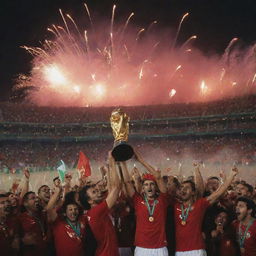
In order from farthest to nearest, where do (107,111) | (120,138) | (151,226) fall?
1. (107,111)
2. (151,226)
3. (120,138)

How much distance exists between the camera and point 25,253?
5.17 metres

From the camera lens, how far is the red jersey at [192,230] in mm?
5270

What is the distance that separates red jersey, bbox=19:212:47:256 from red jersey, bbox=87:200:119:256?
0.80 meters

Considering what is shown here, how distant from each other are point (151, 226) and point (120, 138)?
51.0 inches

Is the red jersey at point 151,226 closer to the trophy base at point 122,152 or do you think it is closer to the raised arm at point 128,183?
the raised arm at point 128,183

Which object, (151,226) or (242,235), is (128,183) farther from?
(242,235)

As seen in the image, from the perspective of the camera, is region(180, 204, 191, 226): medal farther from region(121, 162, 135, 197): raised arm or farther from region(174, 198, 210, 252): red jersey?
region(121, 162, 135, 197): raised arm

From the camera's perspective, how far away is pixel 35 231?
5297 mm

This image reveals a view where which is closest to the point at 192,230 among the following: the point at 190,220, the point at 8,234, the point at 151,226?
the point at 190,220

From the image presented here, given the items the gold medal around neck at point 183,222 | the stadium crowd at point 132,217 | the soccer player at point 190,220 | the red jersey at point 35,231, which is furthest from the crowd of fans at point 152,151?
the red jersey at point 35,231

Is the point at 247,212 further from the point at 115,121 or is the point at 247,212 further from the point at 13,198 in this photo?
the point at 13,198

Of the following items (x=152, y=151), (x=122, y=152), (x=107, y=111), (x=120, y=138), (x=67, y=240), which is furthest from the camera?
(x=107, y=111)

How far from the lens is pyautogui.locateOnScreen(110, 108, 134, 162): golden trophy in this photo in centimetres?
470

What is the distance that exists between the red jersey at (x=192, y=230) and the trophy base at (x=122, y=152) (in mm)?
1317
